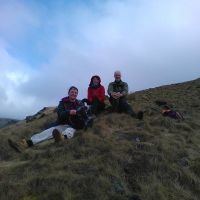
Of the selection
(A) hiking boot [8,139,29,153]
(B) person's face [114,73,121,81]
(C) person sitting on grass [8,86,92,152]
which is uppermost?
(B) person's face [114,73,121,81]

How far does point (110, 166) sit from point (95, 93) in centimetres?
664

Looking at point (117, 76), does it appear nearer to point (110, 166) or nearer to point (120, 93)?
point (120, 93)

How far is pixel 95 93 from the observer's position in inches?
658

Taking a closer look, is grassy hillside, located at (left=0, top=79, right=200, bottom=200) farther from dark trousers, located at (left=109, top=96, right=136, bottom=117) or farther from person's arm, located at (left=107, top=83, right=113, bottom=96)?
person's arm, located at (left=107, top=83, right=113, bottom=96)

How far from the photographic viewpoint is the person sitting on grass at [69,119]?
13.4 m

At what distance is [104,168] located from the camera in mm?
10250

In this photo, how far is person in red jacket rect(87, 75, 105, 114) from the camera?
16.7 m

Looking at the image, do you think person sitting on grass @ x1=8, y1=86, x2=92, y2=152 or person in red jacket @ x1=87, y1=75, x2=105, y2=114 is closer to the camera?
person sitting on grass @ x1=8, y1=86, x2=92, y2=152

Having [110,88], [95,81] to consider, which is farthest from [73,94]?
[110,88]

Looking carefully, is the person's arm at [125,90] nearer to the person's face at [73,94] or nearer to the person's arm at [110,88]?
the person's arm at [110,88]

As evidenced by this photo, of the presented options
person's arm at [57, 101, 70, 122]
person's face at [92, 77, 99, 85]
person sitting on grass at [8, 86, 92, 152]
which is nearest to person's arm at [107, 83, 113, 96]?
person's face at [92, 77, 99, 85]

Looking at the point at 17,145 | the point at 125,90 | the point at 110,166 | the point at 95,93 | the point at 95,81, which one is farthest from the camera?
the point at 125,90

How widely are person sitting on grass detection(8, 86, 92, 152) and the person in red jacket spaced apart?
7.65ft

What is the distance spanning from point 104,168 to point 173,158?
2.33 metres
